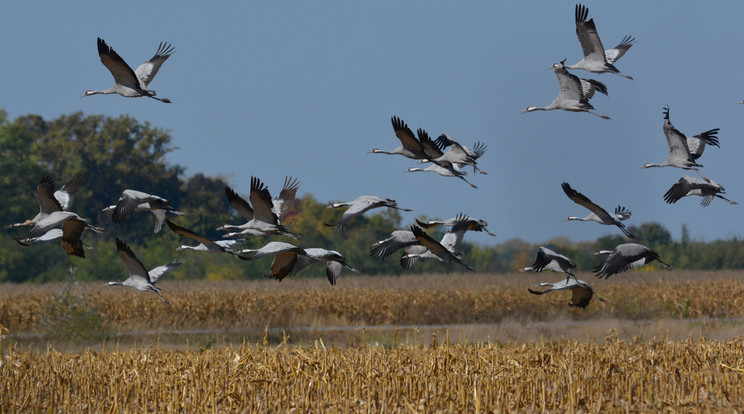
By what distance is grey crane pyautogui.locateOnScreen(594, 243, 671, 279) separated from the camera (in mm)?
12141

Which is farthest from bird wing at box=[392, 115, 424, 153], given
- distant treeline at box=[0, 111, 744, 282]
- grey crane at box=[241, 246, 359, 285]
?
distant treeline at box=[0, 111, 744, 282]

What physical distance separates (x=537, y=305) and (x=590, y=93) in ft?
75.9

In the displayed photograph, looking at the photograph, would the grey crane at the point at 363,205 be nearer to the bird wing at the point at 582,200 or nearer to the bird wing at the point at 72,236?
the bird wing at the point at 582,200

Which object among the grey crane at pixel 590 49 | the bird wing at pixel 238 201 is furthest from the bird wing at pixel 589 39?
the bird wing at pixel 238 201

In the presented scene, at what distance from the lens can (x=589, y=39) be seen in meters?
13.5

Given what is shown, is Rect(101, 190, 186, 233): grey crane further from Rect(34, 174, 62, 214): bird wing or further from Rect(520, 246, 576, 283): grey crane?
Rect(520, 246, 576, 283): grey crane

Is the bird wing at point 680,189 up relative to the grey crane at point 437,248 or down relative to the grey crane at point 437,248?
up

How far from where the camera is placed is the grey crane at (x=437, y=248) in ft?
34.4

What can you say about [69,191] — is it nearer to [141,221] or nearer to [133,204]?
[133,204]

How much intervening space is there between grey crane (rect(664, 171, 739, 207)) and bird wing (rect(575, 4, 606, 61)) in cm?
207

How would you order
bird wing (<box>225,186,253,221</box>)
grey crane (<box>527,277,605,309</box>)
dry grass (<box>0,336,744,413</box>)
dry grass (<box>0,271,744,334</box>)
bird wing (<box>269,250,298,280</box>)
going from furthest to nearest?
dry grass (<box>0,271,744,334</box>) → grey crane (<box>527,277,605,309</box>) → bird wing (<box>269,250,298,280</box>) → bird wing (<box>225,186,253,221</box>) → dry grass (<box>0,336,744,413</box>)

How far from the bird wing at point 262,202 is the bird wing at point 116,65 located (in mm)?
2910

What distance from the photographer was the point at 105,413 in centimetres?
1061

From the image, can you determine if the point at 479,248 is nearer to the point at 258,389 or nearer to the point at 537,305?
the point at 537,305
